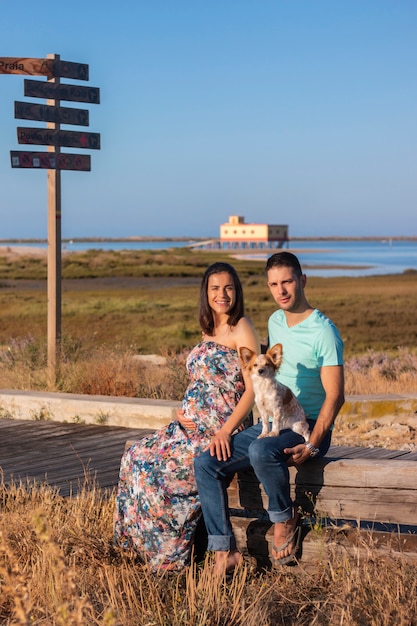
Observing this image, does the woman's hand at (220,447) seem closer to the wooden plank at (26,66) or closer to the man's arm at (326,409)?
the man's arm at (326,409)

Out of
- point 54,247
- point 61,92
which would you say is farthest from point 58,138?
point 54,247

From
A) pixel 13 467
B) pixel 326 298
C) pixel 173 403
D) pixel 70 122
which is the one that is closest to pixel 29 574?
pixel 13 467

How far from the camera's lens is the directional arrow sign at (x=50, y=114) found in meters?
10.6

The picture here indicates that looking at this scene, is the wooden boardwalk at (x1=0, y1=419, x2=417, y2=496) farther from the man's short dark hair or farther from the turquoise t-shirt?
the man's short dark hair

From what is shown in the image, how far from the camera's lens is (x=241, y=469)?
14.6 ft

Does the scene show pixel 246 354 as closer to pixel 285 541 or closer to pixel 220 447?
pixel 220 447

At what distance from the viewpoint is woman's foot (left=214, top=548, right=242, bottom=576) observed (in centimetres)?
437

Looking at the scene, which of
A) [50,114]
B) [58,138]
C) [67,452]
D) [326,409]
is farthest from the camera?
[58,138]

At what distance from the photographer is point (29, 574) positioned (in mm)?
4434

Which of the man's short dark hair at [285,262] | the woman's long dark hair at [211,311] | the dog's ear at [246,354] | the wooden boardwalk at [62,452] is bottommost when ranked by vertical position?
the wooden boardwalk at [62,452]

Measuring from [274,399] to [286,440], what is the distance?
7.9 inches

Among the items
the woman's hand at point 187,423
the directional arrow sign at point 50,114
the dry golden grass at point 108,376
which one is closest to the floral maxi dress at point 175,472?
the woman's hand at point 187,423

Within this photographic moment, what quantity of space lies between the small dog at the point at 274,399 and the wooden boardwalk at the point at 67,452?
5.79 feet

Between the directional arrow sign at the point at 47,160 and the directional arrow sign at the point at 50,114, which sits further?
the directional arrow sign at the point at 47,160
